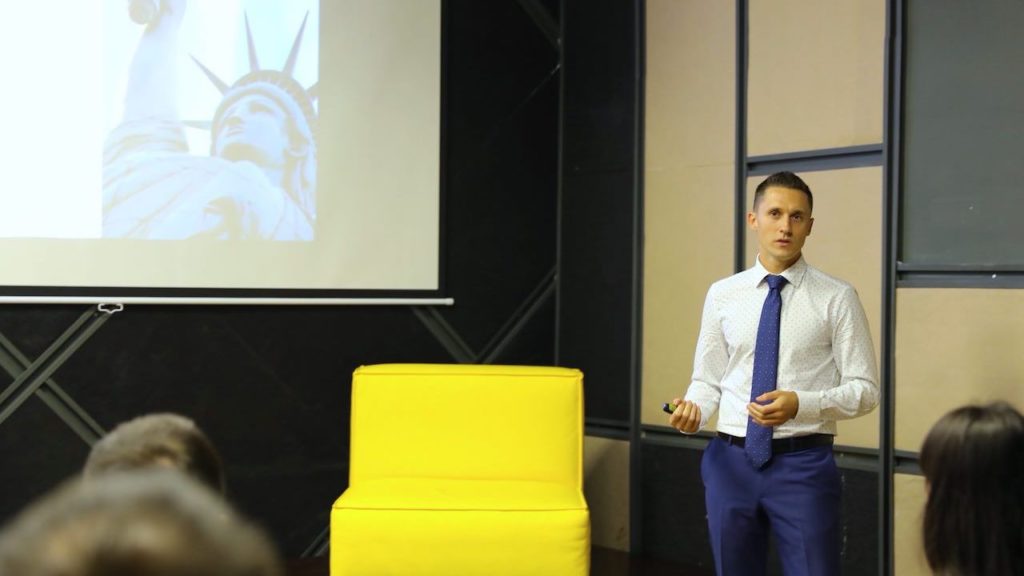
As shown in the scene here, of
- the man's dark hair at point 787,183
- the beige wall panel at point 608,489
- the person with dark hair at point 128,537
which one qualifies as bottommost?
the beige wall panel at point 608,489

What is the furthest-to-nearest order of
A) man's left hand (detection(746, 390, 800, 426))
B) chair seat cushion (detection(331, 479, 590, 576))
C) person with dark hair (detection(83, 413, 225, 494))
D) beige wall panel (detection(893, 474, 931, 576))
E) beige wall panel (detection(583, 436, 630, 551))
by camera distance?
beige wall panel (detection(583, 436, 630, 551)), beige wall panel (detection(893, 474, 931, 576)), chair seat cushion (detection(331, 479, 590, 576)), man's left hand (detection(746, 390, 800, 426)), person with dark hair (detection(83, 413, 225, 494))

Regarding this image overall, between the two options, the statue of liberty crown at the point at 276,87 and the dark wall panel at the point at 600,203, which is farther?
the dark wall panel at the point at 600,203

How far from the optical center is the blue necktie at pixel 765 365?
3.00 meters

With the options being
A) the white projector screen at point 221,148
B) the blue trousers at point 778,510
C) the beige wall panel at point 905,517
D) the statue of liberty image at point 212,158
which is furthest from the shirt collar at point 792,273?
the statue of liberty image at point 212,158

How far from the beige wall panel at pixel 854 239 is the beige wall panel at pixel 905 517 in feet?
0.57

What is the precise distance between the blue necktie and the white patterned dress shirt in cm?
2

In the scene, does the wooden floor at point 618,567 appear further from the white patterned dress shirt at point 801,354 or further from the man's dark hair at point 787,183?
the man's dark hair at point 787,183

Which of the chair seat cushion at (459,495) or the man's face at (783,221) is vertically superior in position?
the man's face at (783,221)

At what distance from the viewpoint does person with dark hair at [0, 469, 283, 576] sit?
588mm

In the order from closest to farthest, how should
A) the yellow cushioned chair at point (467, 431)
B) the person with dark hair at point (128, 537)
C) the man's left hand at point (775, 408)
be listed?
the person with dark hair at point (128, 537) < the man's left hand at point (775, 408) < the yellow cushioned chair at point (467, 431)

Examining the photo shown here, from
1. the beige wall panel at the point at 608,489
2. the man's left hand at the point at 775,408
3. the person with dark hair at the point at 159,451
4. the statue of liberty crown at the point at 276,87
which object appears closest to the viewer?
the person with dark hair at the point at 159,451

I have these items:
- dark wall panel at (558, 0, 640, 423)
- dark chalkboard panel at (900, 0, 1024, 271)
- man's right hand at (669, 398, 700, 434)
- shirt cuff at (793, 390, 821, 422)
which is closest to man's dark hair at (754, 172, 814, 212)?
shirt cuff at (793, 390, 821, 422)

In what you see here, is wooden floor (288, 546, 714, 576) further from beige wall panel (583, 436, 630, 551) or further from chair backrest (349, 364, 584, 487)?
chair backrest (349, 364, 584, 487)

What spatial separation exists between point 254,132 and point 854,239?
2291mm
